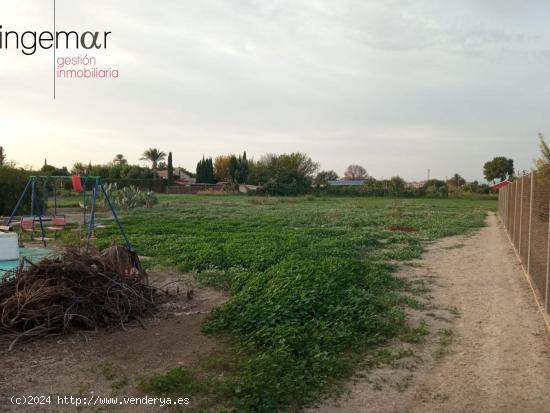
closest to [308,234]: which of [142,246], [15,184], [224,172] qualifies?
[142,246]

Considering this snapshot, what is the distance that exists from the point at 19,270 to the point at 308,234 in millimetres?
8871

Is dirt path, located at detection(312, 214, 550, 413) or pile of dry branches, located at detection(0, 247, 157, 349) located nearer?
dirt path, located at detection(312, 214, 550, 413)

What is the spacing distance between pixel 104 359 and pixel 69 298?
122cm

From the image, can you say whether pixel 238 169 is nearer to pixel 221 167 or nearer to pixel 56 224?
pixel 221 167

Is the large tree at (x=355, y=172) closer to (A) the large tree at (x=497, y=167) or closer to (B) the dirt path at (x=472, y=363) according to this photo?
(A) the large tree at (x=497, y=167)

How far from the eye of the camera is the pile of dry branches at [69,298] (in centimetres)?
550

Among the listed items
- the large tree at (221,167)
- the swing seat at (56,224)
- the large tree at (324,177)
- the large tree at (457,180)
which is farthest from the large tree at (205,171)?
the swing seat at (56,224)

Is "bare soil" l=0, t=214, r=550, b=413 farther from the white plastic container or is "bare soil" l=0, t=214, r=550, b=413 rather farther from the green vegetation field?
the white plastic container

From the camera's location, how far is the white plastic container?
8227mm

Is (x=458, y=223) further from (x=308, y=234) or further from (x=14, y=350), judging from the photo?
(x=14, y=350)

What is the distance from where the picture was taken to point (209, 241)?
12.6m

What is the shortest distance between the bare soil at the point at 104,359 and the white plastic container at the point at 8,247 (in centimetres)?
347

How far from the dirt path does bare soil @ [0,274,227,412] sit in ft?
5.47

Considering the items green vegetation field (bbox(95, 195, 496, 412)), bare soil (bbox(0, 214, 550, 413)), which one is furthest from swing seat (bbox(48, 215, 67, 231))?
bare soil (bbox(0, 214, 550, 413))
